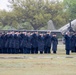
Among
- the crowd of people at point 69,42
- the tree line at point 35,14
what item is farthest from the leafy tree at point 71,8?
the crowd of people at point 69,42

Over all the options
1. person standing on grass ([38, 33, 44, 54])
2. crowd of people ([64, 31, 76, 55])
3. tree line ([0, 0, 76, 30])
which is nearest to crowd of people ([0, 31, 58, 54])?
person standing on grass ([38, 33, 44, 54])

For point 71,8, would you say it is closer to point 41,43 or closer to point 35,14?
point 35,14

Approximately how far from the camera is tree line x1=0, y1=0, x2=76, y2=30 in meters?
75.1

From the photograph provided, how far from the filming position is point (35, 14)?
75.8 metres

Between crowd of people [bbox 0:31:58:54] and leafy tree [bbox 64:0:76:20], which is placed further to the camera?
leafy tree [bbox 64:0:76:20]

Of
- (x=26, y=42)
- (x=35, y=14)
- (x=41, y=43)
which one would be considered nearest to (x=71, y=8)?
(x=35, y=14)

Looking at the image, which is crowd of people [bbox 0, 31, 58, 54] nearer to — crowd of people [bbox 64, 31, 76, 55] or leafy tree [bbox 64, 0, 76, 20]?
crowd of people [bbox 64, 31, 76, 55]

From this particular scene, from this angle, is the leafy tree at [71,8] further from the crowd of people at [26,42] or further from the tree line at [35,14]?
the crowd of people at [26,42]

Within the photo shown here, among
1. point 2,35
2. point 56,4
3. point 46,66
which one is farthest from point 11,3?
point 46,66

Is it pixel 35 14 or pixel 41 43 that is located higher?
pixel 35 14

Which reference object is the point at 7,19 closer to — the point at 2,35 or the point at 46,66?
the point at 2,35

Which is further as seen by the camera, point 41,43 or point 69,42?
point 41,43

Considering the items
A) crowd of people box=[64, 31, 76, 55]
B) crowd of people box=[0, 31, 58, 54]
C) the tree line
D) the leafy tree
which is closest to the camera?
crowd of people box=[64, 31, 76, 55]

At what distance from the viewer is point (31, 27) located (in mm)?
79500
